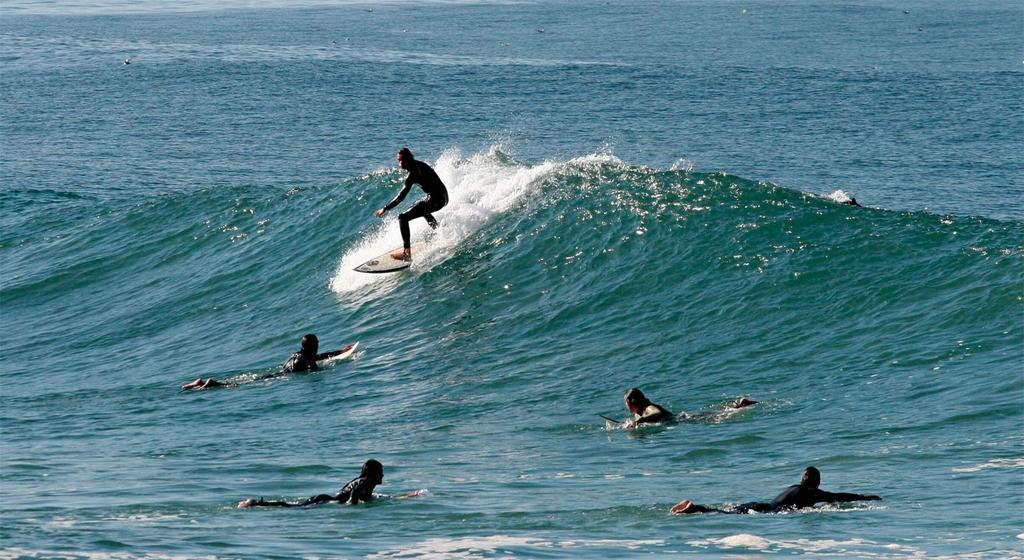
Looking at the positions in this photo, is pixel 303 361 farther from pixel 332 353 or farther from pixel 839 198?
pixel 839 198

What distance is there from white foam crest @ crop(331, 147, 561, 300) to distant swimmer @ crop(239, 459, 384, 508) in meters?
10.6

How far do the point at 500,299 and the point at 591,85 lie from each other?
131 ft

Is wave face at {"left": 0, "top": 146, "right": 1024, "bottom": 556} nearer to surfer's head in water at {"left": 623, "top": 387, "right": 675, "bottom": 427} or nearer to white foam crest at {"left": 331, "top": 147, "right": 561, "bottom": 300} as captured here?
white foam crest at {"left": 331, "top": 147, "right": 561, "bottom": 300}

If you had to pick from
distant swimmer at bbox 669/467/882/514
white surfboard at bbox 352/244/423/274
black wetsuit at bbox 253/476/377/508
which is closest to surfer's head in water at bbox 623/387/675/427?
distant swimmer at bbox 669/467/882/514

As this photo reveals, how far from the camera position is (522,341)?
818 inches

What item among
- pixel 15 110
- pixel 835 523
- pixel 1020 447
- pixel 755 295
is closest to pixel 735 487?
pixel 835 523

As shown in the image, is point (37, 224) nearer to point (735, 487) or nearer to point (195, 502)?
point (195, 502)

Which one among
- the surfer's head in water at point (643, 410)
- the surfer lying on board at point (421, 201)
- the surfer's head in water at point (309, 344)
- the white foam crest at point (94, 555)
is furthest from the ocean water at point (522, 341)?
the surfer lying on board at point (421, 201)

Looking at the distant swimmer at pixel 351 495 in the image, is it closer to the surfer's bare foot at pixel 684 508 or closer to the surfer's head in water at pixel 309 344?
the surfer's bare foot at pixel 684 508

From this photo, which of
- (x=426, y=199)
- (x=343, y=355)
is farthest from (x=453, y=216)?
(x=343, y=355)

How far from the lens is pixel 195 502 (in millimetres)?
13562

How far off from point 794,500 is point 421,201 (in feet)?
41.4

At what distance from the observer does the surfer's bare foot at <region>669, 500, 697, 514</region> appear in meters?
12.4

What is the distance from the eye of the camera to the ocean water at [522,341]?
12602 millimetres
